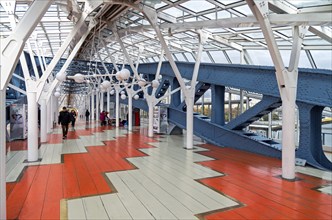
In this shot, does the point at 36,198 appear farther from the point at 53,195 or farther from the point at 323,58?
the point at 323,58

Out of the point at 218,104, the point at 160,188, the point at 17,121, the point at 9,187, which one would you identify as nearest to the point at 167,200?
the point at 160,188

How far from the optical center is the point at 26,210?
366 centimetres

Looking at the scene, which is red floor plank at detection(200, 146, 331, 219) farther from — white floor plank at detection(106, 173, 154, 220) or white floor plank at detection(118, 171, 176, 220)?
white floor plank at detection(106, 173, 154, 220)

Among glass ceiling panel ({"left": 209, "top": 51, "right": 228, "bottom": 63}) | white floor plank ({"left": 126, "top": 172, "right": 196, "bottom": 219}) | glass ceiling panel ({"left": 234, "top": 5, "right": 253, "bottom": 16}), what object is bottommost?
white floor plank ({"left": 126, "top": 172, "right": 196, "bottom": 219})

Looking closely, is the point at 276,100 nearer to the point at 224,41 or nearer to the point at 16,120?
the point at 224,41

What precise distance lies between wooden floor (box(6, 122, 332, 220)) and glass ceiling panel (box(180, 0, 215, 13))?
4.95m

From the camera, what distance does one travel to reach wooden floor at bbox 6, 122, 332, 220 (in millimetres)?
3635

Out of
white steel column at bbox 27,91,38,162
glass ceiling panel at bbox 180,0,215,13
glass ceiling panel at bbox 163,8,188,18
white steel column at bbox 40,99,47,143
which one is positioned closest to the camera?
white steel column at bbox 27,91,38,162

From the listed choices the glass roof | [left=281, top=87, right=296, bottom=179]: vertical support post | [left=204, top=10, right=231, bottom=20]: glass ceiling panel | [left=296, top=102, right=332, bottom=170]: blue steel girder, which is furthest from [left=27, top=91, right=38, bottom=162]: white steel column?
[left=296, top=102, right=332, bottom=170]: blue steel girder

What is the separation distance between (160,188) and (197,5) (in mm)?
6042

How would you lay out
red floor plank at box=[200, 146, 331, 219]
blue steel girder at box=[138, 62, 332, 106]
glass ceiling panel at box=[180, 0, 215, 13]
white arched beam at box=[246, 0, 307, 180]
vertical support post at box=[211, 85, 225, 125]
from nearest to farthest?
red floor plank at box=[200, 146, 331, 219]
white arched beam at box=[246, 0, 307, 180]
blue steel girder at box=[138, 62, 332, 106]
glass ceiling panel at box=[180, 0, 215, 13]
vertical support post at box=[211, 85, 225, 125]

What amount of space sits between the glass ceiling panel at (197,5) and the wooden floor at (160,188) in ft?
16.3

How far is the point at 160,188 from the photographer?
185 inches

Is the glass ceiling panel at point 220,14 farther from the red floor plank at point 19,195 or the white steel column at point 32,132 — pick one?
the red floor plank at point 19,195
